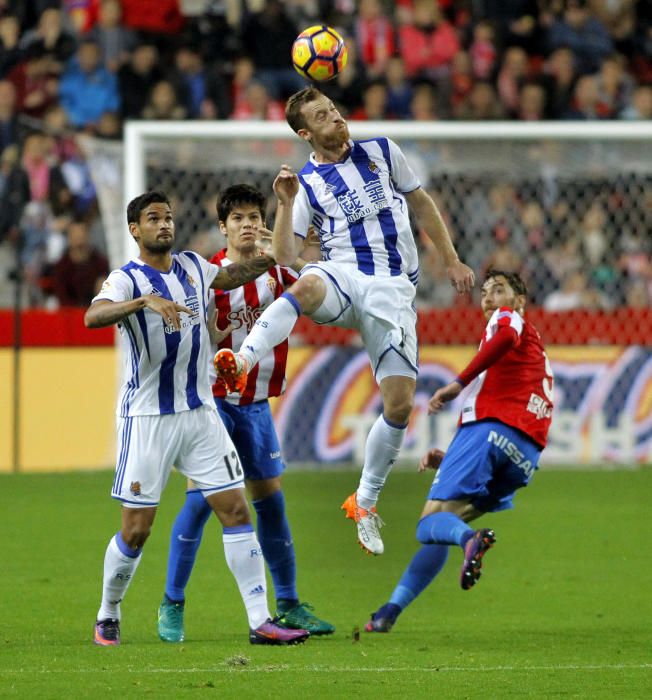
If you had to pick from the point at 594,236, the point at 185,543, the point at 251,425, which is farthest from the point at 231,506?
the point at 594,236

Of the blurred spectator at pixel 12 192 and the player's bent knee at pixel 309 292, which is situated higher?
the player's bent knee at pixel 309 292

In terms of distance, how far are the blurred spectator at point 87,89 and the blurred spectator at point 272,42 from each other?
170cm

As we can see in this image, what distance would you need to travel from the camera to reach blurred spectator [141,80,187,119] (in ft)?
53.5

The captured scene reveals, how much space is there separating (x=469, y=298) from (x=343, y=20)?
4455mm

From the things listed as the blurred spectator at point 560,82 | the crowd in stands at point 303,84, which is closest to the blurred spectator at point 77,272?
the crowd in stands at point 303,84

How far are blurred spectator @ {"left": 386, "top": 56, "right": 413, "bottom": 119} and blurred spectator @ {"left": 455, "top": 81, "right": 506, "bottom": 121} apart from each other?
58 centimetres

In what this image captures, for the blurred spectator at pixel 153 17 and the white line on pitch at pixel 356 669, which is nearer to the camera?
the white line on pitch at pixel 356 669

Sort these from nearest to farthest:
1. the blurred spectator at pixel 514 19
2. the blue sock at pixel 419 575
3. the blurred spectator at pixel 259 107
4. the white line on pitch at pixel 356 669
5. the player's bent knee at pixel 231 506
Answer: the white line on pitch at pixel 356 669
the player's bent knee at pixel 231 506
the blue sock at pixel 419 575
the blurred spectator at pixel 259 107
the blurred spectator at pixel 514 19

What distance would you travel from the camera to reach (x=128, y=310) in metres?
6.54

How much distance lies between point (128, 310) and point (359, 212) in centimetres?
143

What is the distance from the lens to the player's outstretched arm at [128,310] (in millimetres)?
6457

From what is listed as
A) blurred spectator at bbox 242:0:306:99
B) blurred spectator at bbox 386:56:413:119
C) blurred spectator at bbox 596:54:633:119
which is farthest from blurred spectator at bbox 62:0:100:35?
blurred spectator at bbox 596:54:633:119

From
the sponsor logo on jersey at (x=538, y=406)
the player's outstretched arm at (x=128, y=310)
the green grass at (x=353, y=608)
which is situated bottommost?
the green grass at (x=353, y=608)

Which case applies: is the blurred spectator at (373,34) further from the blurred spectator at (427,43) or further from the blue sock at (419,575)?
the blue sock at (419,575)
